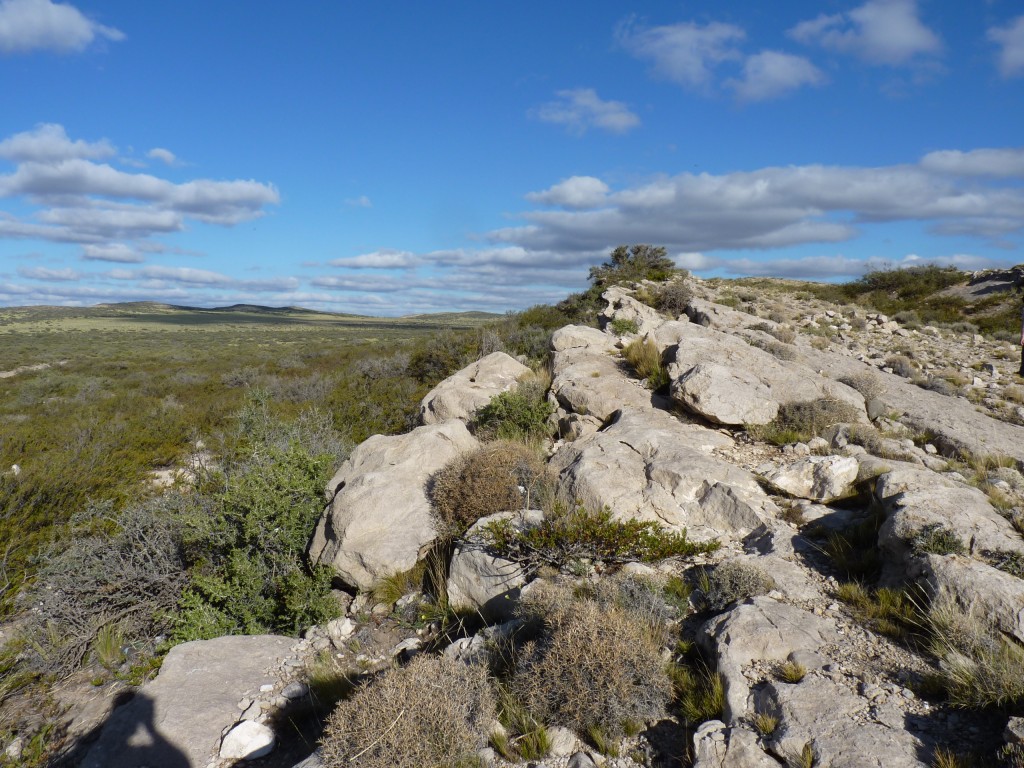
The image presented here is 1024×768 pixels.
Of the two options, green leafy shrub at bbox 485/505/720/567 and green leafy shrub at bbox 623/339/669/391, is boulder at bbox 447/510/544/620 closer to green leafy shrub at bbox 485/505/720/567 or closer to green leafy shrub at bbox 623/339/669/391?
green leafy shrub at bbox 485/505/720/567

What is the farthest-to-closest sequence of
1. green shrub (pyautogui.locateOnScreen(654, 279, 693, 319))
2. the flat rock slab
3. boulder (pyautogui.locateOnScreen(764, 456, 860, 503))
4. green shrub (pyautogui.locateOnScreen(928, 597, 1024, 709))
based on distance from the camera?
1. green shrub (pyautogui.locateOnScreen(654, 279, 693, 319))
2. boulder (pyautogui.locateOnScreen(764, 456, 860, 503))
3. the flat rock slab
4. green shrub (pyautogui.locateOnScreen(928, 597, 1024, 709))

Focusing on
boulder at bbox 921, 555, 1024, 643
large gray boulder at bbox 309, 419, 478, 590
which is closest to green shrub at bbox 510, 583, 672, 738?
boulder at bbox 921, 555, 1024, 643

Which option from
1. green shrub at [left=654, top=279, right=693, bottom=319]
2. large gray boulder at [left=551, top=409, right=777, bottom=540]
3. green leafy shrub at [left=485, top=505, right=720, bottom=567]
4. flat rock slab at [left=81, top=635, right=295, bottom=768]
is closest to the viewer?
flat rock slab at [left=81, top=635, right=295, bottom=768]

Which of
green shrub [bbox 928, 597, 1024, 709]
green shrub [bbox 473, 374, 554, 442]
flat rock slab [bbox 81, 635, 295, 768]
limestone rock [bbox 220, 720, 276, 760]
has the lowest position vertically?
limestone rock [bbox 220, 720, 276, 760]

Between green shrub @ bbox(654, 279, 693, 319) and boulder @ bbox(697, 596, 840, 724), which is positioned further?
green shrub @ bbox(654, 279, 693, 319)

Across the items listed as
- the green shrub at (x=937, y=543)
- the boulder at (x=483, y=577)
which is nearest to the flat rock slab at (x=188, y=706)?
the boulder at (x=483, y=577)

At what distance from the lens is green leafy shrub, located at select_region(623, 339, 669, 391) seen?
912 cm

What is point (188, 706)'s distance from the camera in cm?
430

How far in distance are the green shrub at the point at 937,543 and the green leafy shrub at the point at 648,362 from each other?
15.8 ft

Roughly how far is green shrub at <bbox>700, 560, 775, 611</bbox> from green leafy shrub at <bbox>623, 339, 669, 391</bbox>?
187 inches

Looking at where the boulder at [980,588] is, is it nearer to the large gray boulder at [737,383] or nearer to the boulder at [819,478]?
the boulder at [819,478]

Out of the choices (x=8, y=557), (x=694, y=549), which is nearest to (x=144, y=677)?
(x=8, y=557)

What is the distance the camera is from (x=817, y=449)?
6.86 metres

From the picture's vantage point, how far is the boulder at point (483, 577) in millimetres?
5156
